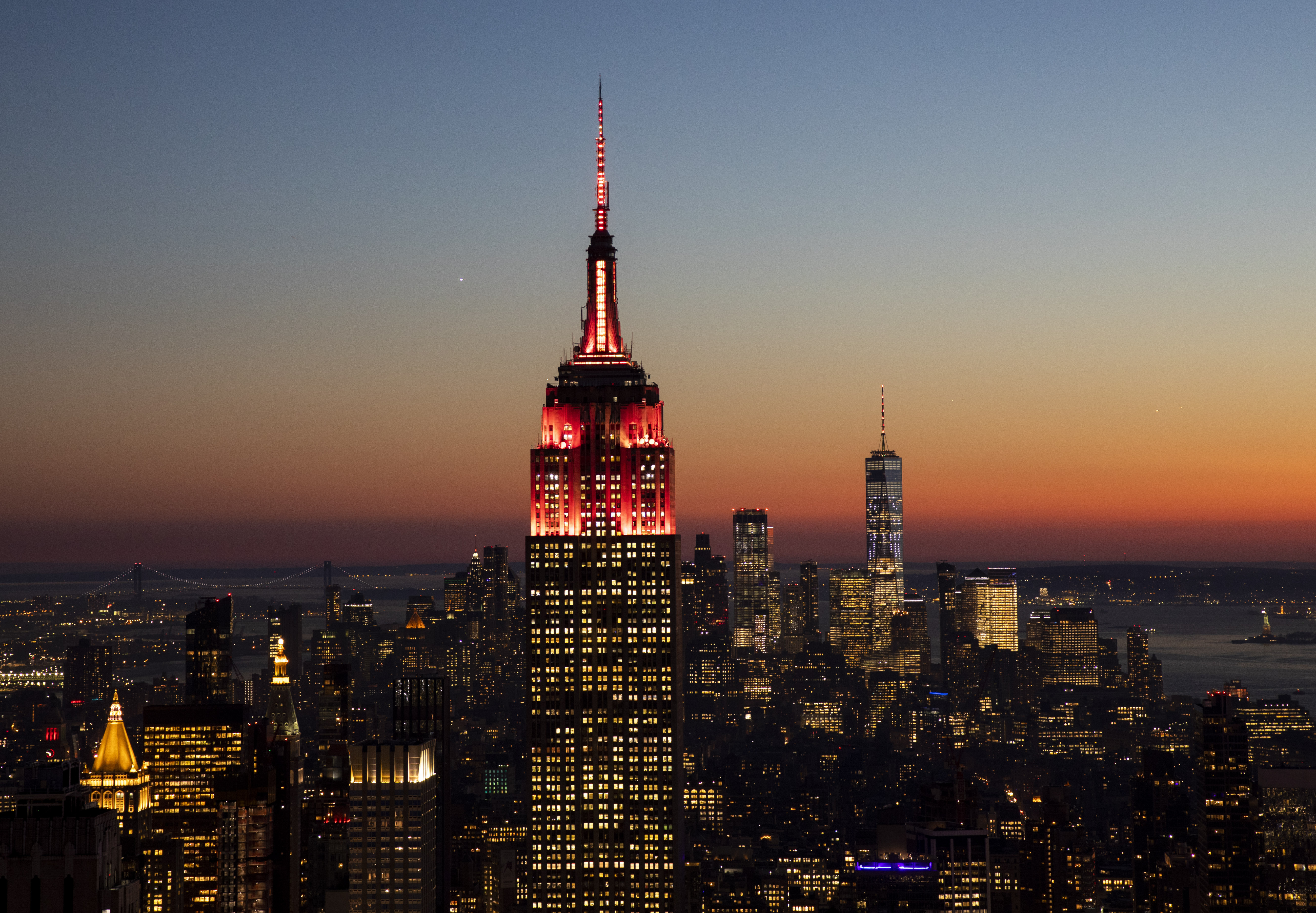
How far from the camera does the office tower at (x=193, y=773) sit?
375 feet

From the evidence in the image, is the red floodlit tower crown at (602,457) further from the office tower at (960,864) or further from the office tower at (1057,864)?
the office tower at (1057,864)

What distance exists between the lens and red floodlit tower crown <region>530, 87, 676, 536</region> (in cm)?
8288

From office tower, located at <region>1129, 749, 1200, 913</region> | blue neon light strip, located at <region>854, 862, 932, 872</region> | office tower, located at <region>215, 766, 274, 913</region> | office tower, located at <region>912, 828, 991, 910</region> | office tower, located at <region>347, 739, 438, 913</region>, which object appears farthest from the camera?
office tower, located at <region>1129, 749, 1200, 913</region>

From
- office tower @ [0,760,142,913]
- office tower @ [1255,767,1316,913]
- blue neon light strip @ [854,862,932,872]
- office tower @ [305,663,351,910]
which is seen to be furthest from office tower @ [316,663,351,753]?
office tower @ [0,760,142,913]

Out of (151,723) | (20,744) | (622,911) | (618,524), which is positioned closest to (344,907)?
(622,911)

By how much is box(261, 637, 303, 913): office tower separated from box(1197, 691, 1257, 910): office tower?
62.9 m

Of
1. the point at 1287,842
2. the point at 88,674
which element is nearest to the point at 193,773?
the point at 88,674

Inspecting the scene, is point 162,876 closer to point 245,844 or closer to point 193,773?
point 245,844

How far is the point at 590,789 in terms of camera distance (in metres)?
81.0

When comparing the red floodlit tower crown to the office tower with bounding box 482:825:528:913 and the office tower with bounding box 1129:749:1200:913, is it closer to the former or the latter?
the office tower with bounding box 482:825:528:913

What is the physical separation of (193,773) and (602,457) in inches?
2228

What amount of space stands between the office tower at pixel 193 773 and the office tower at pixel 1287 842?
71.4m

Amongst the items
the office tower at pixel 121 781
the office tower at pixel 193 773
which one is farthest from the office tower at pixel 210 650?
the office tower at pixel 121 781

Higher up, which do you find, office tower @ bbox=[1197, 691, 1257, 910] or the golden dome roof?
the golden dome roof
